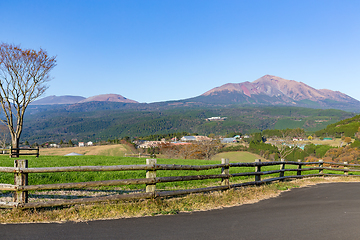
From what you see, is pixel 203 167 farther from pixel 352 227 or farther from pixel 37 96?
pixel 37 96

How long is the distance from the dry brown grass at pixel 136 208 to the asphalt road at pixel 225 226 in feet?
1.09

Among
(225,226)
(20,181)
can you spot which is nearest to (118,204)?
(20,181)

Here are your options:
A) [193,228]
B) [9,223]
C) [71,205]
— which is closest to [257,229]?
[193,228]

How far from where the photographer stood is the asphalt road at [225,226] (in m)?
5.48

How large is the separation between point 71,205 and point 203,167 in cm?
439

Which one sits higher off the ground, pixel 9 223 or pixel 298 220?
pixel 9 223

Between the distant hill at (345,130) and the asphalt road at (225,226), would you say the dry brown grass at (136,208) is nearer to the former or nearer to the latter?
the asphalt road at (225,226)

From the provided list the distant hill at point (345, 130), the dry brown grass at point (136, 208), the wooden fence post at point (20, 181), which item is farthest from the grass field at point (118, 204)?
the distant hill at point (345, 130)

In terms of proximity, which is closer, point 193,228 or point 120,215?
point 193,228

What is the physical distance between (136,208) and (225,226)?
2412 millimetres

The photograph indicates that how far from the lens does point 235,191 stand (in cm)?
977

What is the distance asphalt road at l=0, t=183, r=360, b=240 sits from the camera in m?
5.48

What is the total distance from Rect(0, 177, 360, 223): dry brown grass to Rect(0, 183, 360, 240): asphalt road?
33 centimetres

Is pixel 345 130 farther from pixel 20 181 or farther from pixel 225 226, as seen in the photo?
pixel 20 181
